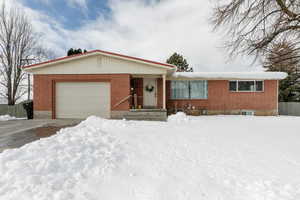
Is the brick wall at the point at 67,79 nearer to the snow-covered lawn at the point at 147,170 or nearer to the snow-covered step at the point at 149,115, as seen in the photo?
the snow-covered step at the point at 149,115

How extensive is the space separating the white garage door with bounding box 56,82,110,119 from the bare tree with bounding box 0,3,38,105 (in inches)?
351

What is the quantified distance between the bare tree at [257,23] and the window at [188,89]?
414 centimetres

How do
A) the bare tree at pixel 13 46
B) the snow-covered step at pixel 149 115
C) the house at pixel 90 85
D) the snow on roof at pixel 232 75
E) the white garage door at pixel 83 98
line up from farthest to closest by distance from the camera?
the bare tree at pixel 13 46 < the snow on roof at pixel 232 75 < the white garage door at pixel 83 98 < the house at pixel 90 85 < the snow-covered step at pixel 149 115

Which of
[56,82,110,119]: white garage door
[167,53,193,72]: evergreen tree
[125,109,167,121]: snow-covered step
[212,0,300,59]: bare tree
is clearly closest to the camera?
[212,0,300,59]: bare tree

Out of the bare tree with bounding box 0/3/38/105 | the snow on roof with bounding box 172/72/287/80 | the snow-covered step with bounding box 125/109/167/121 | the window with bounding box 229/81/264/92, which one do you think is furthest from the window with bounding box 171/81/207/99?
the bare tree with bounding box 0/3/38/105

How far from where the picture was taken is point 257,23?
20.5 ft

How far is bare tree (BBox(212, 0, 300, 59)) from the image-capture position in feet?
18.6

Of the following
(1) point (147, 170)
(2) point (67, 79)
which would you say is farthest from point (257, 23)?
(2) point (67, 79)

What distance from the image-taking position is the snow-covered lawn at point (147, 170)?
2129mm

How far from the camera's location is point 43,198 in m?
1.88

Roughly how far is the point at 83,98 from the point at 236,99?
10.5 m

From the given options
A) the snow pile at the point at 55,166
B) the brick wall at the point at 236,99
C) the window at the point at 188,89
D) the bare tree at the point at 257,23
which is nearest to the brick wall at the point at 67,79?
the window at the point at 188,89

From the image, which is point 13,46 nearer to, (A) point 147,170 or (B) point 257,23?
(A) point 147,170

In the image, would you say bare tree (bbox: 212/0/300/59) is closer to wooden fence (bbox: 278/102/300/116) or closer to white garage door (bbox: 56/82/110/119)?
white garage door (bbox: 56/82/110/119)
